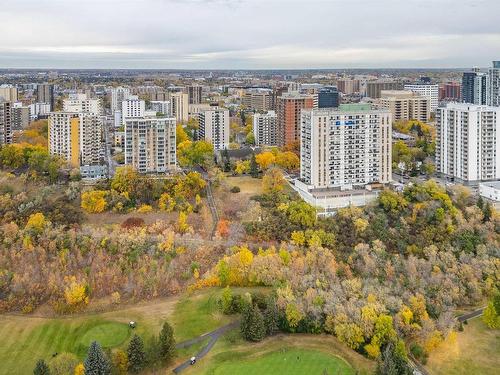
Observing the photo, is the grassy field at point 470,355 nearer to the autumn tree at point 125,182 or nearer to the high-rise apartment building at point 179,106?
the autumn tree at point 125,182

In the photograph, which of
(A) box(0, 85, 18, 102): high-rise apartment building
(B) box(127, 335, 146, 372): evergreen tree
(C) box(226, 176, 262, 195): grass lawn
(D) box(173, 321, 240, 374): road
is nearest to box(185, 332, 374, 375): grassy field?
(D) box(173, 321, 240, 374): road

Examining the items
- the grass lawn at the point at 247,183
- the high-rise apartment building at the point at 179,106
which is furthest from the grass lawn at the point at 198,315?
the high-rise apartment building at the point at 179,106

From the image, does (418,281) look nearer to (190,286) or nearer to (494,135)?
(190,286)

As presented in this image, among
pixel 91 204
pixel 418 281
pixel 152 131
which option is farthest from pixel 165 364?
pixel 152 131

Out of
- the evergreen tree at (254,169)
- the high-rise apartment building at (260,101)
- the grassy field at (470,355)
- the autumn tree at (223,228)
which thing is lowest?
the grassy field at (470,355)

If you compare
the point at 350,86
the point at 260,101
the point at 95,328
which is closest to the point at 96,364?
the point at 95,328

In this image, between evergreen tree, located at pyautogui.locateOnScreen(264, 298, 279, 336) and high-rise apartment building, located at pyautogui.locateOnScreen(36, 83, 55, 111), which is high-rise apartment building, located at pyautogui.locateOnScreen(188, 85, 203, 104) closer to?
high-rise apartment building, located at pyautogui.locateOnScreen(36, 83, 55, 111)
